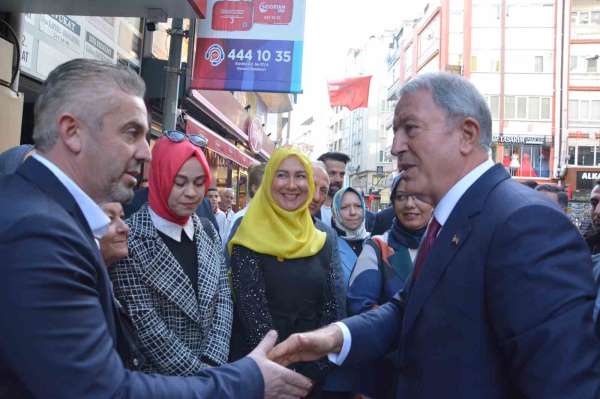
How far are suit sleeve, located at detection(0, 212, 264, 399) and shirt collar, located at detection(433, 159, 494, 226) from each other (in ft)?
3.86

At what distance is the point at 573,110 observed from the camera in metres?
34.7

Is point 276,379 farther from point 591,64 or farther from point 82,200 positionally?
point 591,64

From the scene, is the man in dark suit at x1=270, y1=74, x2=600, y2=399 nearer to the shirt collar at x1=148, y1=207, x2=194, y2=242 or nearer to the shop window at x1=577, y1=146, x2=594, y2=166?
the shirt collar at x1=148, y1=207, x2=194, y2=242

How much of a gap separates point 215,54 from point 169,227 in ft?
14.7

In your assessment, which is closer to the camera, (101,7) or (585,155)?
(101,7)

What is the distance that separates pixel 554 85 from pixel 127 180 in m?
38.9

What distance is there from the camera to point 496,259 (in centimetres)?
149

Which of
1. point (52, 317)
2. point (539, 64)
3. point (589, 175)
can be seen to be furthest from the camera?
Result: point (539, 64)

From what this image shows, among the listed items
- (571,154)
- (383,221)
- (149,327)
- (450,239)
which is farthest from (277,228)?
(571,154)

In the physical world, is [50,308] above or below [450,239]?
below

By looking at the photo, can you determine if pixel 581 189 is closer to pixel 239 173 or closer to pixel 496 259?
pixel 239 173

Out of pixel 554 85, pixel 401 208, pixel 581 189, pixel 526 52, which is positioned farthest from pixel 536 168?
pixel 401 208

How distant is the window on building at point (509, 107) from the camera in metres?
35.7

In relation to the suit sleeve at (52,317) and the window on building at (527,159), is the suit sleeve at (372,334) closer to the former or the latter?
the suit sleeve at (52,317)
